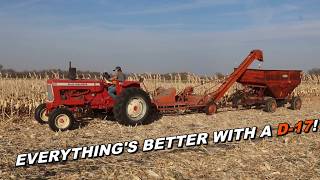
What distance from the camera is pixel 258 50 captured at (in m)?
16.8

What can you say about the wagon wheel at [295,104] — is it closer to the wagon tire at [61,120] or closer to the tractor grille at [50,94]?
the wagon tire at [61,120]

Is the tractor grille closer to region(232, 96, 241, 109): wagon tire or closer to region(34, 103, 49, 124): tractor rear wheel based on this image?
region(34, 103, 49, 124): tractor rear wheel

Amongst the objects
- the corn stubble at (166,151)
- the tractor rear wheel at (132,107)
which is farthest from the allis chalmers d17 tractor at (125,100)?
the corn stubble at (166,151)

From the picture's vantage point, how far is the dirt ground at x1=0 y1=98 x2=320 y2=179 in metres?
7.35

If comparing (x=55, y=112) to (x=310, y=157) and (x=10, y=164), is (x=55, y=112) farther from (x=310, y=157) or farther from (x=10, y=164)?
(x=310, y=157)

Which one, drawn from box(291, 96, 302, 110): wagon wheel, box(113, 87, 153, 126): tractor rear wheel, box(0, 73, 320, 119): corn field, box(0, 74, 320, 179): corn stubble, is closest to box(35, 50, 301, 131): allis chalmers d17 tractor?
box(113, 87, 153, 126): tractor rear wheel

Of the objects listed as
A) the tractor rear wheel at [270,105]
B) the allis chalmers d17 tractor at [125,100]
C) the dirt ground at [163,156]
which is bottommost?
the dirt ground at [163,156]

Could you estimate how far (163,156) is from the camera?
8.57 meters

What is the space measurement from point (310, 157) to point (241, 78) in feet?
27.0

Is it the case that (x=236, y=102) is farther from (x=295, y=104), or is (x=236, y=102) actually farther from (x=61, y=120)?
(x=61, y=120)

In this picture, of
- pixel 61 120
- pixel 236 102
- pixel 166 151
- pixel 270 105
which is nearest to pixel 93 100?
pixel 61 120

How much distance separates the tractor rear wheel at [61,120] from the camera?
11625mm

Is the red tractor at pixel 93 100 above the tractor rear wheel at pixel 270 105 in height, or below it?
above

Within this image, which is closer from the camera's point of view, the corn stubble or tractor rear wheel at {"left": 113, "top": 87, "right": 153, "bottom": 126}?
the corn stubble
